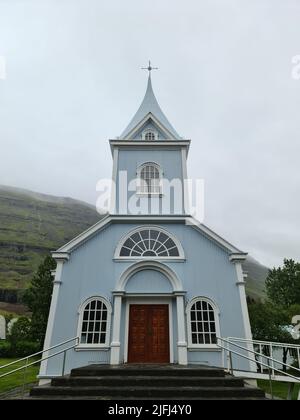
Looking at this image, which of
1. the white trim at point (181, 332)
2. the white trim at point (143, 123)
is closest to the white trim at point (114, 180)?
the white trim at point (143, 123)

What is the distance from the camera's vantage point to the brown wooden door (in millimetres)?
10836

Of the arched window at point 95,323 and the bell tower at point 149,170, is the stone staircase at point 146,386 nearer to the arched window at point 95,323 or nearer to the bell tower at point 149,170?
Answer: the arched window at point 95,323

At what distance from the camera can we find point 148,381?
752 cm

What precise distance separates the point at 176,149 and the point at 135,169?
244 cm

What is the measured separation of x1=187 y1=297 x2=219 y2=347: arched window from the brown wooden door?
94 cm

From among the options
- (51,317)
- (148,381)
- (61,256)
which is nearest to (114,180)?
(61,256)

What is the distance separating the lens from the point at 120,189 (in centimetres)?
1438

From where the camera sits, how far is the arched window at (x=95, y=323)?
1091 cm

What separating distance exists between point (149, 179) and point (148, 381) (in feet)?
30.7

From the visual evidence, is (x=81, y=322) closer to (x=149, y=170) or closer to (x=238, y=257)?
(x=238, y=257)

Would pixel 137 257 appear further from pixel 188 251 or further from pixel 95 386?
pixel 95 386

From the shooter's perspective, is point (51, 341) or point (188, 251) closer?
point (51, 341)
